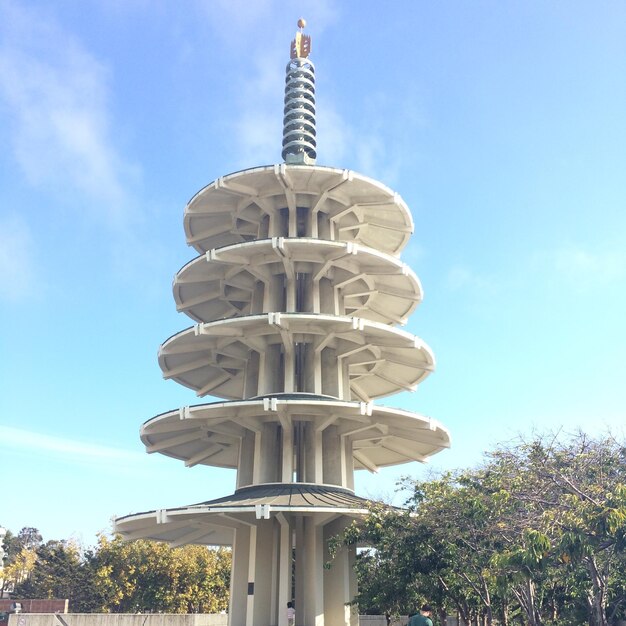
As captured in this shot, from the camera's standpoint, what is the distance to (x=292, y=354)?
3559 centimetres

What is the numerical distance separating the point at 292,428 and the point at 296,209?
12.7 metres

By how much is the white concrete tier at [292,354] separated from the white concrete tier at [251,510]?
17.1ft

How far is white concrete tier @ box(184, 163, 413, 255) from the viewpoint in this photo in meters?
37.0

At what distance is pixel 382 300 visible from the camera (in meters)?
41.7

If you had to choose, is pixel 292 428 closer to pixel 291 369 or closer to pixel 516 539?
pixel 291 369

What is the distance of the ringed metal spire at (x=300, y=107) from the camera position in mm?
43688

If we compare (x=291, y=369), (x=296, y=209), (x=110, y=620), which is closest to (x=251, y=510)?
(x=291, y=369)

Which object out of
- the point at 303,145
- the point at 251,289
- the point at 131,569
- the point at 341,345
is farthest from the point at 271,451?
the point at 131,569

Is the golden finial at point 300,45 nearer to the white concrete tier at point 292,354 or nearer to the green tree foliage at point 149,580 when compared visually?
the white concrete tier at point 292,354

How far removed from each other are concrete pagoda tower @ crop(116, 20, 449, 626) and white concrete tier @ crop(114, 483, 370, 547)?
0.09 metres

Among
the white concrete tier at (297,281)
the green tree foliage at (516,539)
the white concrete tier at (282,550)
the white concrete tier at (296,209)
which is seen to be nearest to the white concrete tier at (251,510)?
the white concrete tier at (282,550)

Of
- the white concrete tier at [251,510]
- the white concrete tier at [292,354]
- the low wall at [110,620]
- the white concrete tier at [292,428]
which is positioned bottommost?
the low wall at [110,620]

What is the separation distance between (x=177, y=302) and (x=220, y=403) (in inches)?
420

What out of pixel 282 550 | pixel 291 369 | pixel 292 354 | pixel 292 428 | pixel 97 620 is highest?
pixel 292 354
